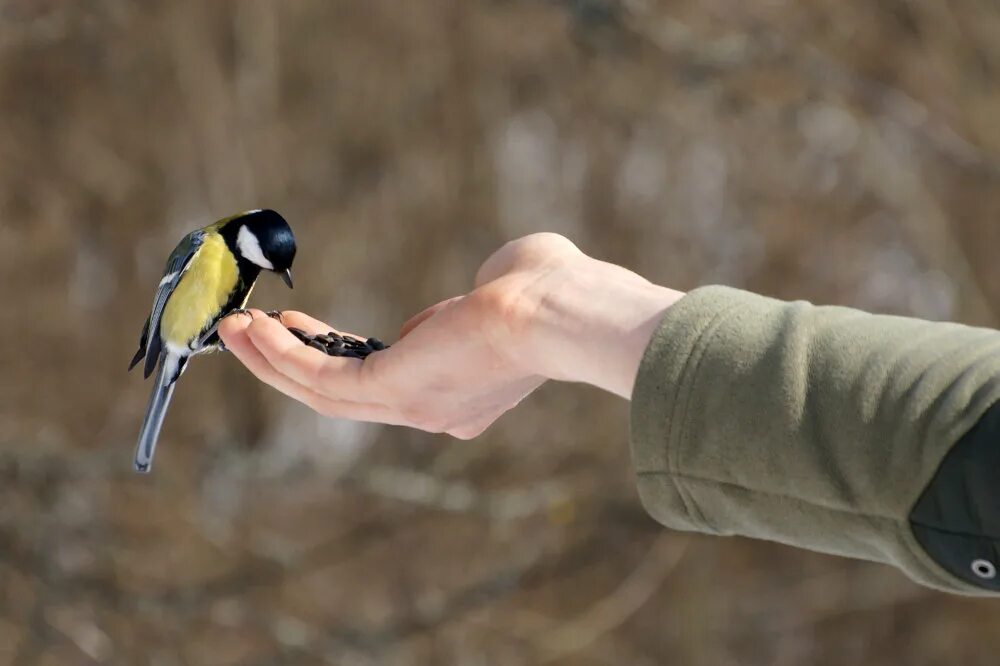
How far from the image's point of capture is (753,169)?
294 cm

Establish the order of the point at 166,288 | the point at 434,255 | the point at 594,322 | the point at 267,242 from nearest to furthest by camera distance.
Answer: the point at 594,322
the point at 267,242
the point at 166,288
the point at 434,255

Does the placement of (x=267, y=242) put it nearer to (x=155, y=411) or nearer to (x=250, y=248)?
(x=250, y=248)

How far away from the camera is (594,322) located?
77cm

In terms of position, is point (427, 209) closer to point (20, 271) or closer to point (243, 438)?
point (243, 438)

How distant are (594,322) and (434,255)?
6.70 ft

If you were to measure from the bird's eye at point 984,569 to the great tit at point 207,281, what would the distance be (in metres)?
0.72

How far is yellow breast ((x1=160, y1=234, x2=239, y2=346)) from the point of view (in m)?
1.14

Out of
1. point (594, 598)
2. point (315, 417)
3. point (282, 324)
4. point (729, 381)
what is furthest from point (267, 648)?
point (729, 381)

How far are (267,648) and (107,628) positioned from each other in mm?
373

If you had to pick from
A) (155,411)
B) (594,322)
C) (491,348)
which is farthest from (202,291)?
(594,322)

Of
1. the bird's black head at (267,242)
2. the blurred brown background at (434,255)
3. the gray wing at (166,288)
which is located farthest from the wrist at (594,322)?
the blurred brown background at (434,255)

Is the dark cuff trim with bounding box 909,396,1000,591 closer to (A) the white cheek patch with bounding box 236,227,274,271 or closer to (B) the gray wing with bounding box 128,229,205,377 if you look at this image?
(A) the white cheek patch with bounding box 236,227,274,271

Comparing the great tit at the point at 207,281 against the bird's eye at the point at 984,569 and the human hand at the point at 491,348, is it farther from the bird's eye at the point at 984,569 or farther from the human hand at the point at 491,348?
the bird's eye at the point at 984,569

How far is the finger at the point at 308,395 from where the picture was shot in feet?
3.21
